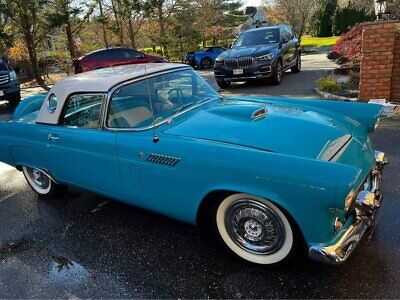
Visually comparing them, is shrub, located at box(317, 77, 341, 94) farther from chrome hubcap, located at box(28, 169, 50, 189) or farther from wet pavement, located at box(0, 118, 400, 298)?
chrome hubcap, located at box(28, 169, 50, 189)

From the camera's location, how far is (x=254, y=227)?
2.52 m

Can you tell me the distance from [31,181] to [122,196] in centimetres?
171

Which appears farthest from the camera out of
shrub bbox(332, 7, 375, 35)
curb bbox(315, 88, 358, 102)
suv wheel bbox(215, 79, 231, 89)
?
shrub bbox(332, 7, 375, 35)

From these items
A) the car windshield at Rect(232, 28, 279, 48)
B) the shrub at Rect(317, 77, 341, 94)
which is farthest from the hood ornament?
the car windshield at Rect(232, 28, 279, 48)

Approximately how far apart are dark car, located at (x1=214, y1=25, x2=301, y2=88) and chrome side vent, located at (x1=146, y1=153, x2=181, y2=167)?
24.2 feet

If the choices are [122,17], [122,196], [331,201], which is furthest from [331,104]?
[122,17]

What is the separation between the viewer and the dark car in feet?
31.4

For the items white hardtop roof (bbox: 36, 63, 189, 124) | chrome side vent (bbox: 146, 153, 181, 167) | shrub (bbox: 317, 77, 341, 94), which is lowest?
shrub (bbox: 317, 77, 341, 94)

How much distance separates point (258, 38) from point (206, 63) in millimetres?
10136

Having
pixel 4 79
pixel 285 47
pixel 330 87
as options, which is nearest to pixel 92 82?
pixel 330 87

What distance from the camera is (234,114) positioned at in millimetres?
3014

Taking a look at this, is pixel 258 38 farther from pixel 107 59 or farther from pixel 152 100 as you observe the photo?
pixel 152 100

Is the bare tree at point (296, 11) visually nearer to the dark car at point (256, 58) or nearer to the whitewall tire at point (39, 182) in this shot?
the dark car at point (256, 58)

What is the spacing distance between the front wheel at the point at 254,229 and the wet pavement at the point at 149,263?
11cm
